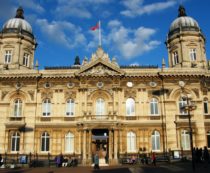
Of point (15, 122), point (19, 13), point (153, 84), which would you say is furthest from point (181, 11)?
point (15, 122)

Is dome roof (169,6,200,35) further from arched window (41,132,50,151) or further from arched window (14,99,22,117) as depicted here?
arched window (14,99,22,117)

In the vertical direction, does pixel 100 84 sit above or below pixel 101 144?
above

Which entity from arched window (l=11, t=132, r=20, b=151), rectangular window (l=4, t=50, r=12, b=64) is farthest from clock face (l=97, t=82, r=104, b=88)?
rectangular window (l=4, t=50, r=12, b=64)

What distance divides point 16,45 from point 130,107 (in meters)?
23.5

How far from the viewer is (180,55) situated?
1969 inches

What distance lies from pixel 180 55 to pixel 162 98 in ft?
34.7

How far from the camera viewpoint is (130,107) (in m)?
44.2

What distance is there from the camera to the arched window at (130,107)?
144 ft

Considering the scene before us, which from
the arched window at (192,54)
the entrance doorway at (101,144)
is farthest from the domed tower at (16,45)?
the arched window at (192,54)

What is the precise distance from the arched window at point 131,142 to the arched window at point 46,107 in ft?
44.0

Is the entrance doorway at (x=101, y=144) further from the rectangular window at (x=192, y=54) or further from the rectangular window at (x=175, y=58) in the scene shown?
the rectangular window at (x=192, y=54)

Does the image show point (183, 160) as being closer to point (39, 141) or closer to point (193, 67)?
point (193, 67)

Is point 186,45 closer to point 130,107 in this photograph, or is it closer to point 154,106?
point 154,106

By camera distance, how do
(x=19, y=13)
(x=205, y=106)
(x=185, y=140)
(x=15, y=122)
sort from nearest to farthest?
(x=185, y=140), (x=15, y=122), (x=205, y=106), (x=19, y=13)
